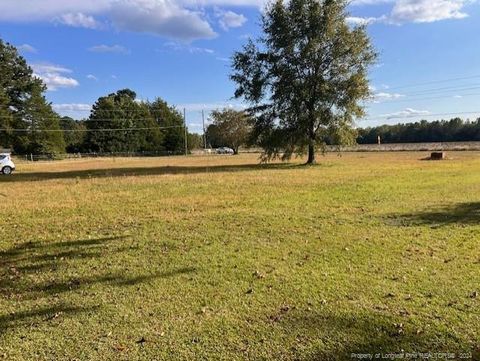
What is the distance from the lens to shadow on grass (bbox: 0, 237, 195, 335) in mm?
5145

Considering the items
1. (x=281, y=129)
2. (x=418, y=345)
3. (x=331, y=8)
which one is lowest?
(x=418, y=345)

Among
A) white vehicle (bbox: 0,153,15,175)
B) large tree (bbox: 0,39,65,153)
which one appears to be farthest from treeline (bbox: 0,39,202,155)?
white vehicle (bbox: 0,153,15,175)

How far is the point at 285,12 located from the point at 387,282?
33.4 m

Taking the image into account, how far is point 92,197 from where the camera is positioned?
51.9 ft

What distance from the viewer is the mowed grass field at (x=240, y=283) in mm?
4301

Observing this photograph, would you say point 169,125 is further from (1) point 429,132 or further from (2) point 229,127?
(1) point 429,132

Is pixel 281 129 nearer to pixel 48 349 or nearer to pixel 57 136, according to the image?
pixel 48 349

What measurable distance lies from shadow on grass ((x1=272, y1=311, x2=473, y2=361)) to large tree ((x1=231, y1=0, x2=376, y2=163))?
32.1 m

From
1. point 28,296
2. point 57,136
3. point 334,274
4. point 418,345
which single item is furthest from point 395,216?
point 57,136

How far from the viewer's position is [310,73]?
36344 millimetres

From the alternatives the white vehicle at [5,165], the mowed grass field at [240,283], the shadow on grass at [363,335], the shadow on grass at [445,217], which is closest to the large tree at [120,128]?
the white vehicle at [5,165]

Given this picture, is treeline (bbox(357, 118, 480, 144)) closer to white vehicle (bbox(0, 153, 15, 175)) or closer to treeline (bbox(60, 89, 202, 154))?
treeline (bbox(60, 89, 202, 154))

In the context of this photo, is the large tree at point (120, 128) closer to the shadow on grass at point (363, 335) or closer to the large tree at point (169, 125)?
the large tree at point (169, 125)

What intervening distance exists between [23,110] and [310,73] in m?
56.1
